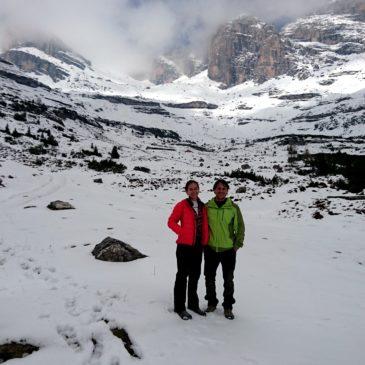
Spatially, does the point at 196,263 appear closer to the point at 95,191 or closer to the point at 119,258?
the point at 119,258

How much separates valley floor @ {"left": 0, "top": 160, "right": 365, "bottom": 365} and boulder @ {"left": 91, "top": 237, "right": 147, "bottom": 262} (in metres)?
0.28

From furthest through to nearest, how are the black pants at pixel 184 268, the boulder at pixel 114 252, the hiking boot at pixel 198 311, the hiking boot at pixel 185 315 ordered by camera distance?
the boulder at pixel 114 252
the hiking boot at pixel 198 311
the black pants at pixel 184 268
the hiking boot at pixel 185 315

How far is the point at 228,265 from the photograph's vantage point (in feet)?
19.5

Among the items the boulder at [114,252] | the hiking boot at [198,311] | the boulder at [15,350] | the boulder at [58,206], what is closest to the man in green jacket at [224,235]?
the hiking boot at [198,311]

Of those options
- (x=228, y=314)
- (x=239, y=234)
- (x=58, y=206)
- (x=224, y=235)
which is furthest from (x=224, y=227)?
(x=58, y=206)

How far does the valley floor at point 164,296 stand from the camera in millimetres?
4570

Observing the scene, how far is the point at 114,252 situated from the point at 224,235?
419 cm

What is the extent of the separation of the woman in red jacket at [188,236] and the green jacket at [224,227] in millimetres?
123

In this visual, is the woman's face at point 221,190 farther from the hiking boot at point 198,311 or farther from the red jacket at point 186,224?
the hiking boot at point 198,311

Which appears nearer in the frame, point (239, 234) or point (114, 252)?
point (239, 234)

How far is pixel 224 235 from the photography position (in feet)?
19.1

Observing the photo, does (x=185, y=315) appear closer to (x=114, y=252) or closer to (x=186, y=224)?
(x=186, y=224)

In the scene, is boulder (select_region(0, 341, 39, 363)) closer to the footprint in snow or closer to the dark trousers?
the footprint in snow

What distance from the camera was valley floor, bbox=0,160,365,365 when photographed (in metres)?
4.57
